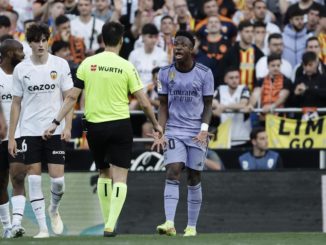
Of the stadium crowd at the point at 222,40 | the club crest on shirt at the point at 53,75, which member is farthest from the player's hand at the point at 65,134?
the stadium crowd at the point at 222,40

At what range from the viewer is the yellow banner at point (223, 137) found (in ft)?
63.7

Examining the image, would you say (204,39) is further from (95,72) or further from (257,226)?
(95,72)

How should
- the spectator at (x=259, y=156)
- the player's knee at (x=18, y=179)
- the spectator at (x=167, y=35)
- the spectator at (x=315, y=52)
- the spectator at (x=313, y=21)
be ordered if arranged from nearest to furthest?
the player's knee at (x=18, y=179), the spectator at (x=259, y=156), the spectator at (x=315, y=52), the spectator at (x=167, y=35), the spectator at (x=313, y=21)

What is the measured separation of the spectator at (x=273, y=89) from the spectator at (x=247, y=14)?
7.92 feet

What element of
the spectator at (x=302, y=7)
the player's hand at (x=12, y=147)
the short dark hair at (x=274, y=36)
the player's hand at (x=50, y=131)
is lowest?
the player's hand at (x=12, y=147)

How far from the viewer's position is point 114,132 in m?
13.3

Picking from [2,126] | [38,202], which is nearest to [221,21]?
[38,202]

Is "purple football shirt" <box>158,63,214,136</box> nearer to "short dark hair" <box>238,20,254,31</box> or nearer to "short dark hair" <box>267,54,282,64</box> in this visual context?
"short dark hair" <box>267,54,282,64</box>

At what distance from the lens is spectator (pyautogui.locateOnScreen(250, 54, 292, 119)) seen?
64.2 ft

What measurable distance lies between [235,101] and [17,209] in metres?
6.31

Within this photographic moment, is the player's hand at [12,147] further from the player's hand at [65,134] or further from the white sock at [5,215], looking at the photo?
the white sock at [5,215]

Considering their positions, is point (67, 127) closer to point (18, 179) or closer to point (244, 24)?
point (18, 179)

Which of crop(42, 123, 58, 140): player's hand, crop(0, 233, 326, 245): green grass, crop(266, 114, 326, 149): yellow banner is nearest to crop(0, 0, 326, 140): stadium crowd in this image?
crop(266, 114, 326, 149): yellow banner

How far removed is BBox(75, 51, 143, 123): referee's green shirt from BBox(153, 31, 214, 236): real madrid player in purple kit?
0.93 meters
